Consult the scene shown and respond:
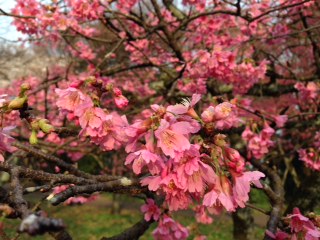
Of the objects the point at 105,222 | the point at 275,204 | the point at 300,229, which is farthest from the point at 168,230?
the point at 105,222

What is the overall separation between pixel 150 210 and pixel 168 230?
176mm

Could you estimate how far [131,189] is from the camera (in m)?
1.83

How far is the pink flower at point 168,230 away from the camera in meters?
2.57

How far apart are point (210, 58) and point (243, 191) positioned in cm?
270

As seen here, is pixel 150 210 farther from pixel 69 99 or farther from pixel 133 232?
pixel 69 99

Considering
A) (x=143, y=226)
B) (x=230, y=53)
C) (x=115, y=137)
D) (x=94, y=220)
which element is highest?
(x=230, y=53)

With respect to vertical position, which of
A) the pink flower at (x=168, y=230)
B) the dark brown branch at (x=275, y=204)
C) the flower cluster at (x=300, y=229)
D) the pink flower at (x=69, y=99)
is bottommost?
the pink flower at (x=168, y=230)

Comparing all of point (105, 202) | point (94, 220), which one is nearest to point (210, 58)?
point (94, 220)

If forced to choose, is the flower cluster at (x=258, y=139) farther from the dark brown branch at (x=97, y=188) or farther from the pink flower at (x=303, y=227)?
the dark brown branch at (x=97, y=188)

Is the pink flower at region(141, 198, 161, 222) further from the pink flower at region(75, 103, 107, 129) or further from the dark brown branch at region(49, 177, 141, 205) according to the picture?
the pink flower at region(75, 103, 107, 129)

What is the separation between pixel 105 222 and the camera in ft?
41.8

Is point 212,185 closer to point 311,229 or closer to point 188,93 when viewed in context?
point 311,229

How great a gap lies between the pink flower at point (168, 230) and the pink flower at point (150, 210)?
57mm

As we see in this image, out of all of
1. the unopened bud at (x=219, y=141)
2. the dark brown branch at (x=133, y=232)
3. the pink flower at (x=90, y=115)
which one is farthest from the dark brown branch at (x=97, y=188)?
the dark brown branch at (x=133, y=232)
